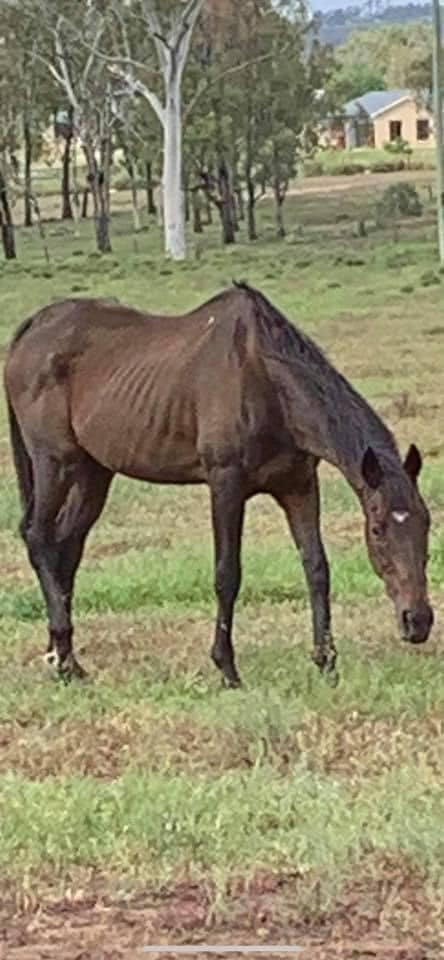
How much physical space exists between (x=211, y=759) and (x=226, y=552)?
1.56 m

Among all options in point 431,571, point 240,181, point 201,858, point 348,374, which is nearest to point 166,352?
point 431,571

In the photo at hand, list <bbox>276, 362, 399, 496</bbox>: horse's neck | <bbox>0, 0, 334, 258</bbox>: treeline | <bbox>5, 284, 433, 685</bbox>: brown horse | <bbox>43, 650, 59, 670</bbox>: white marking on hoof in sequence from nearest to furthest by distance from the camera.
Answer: <bbox>5, 284, 433, 685</bbox>: brown horse, <bbox>276, 362, 399, 496</bbox>: horse's neck, <bbox>43, 650, 59, 670</bbox>: white marking on hoof, <bbox>0, 0, 334, 258</bbox>: treeline

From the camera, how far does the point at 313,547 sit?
8.42m

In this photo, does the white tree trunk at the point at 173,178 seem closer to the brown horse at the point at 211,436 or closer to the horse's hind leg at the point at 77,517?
the horse's hind leg at the point at 77,517

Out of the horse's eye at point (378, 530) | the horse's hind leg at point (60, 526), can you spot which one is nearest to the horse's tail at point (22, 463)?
the horse's hind leg at point (60, 526)

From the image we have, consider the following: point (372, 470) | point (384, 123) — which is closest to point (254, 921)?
point (372, 470)

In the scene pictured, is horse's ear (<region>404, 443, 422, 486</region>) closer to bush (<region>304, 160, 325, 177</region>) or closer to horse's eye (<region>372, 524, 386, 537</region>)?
horse's eye (<region>372, 524, 386, 537</region>)

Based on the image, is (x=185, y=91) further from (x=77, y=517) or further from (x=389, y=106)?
(x=77, y=517)

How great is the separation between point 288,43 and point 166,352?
5503cm

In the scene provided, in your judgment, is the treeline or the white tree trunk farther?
the treeline

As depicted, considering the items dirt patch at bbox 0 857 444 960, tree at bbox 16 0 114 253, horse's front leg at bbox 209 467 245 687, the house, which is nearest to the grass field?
dirt patch at bbox 0 857 444 960

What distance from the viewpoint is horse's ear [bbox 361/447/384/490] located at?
7566mm

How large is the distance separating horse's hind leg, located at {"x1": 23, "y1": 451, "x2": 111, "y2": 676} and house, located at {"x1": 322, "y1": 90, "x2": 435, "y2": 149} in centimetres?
9950

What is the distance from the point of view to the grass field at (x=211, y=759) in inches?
196
